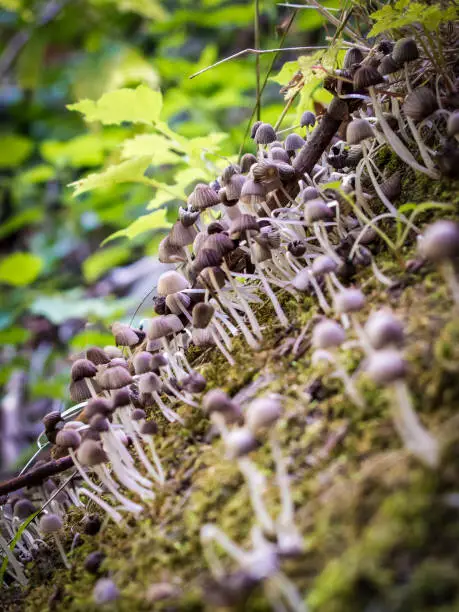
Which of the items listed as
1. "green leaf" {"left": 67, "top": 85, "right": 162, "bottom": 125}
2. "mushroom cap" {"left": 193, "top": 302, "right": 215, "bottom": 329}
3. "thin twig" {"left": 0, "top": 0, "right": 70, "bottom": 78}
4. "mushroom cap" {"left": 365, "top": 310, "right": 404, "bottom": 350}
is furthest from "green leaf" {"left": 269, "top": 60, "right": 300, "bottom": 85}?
"thin twig" {"left": 0, "top": 0, "right": 70, "bottom": 78}


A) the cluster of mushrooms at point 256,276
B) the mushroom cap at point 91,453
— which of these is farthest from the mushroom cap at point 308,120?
the mushroom cap at point 91,453

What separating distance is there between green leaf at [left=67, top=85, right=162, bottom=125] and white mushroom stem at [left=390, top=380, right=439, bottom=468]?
1899 mm

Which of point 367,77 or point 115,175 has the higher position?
point 115,175

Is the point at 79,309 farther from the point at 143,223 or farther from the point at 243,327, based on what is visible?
the point at 243,327

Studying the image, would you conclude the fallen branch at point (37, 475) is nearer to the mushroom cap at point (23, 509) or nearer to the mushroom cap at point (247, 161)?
the mushroom cap at point (23, 509)

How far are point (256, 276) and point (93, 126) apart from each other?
361 cm

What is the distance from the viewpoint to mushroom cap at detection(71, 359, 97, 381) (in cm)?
173

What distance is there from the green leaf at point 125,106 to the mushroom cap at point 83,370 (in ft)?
3.80

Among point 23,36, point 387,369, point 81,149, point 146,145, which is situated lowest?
point 387,369

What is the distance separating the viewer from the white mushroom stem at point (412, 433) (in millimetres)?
894

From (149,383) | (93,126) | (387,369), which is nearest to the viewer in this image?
(387,369)

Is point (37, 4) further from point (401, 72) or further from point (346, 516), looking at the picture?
point (346, 516)

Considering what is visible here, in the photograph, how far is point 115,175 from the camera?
2311 mm

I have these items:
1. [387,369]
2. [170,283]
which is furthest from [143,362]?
[387,369]
